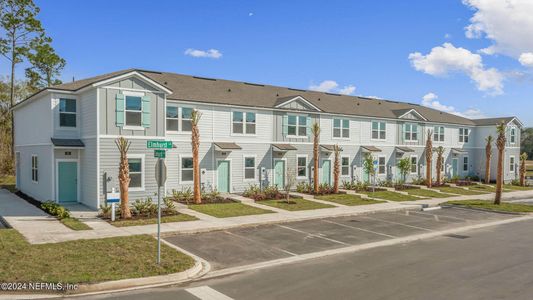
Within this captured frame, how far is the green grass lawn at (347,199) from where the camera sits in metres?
24.7

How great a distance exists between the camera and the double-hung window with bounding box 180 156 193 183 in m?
25.2

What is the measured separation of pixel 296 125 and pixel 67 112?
1568 centimetres

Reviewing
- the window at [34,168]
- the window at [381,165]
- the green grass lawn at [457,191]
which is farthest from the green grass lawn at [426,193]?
the window at [34,168]

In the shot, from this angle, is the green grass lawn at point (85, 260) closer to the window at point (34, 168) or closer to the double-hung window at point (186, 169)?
the window at point (34, 168)

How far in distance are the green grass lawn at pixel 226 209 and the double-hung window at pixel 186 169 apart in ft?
14.2

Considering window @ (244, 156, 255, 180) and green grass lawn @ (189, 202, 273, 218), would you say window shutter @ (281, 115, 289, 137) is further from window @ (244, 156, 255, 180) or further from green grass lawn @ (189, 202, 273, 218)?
green grass lawn @ (189, 202, 273, 218)

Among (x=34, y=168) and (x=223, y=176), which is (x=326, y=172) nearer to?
(x=223, y=176)

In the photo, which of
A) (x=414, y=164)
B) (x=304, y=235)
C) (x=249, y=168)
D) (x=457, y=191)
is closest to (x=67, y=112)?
(x=249, y=168)

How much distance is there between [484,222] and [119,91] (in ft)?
62.4

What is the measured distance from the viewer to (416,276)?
10.3 metres

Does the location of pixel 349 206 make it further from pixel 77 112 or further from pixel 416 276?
pixel 77 112

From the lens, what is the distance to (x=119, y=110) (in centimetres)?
1989

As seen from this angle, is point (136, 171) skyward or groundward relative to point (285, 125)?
groundward

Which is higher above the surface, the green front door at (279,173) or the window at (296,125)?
the window at (296,125)
